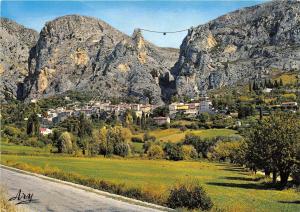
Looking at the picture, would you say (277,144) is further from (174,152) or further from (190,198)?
(174,152)

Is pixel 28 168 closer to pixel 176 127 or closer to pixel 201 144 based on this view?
pixel 201 144

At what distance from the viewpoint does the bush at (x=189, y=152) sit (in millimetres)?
104863

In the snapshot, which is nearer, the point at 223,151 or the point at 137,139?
the point at 223,151

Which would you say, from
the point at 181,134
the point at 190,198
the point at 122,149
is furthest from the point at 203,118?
the point at 190,198

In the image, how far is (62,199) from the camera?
88.3 ft

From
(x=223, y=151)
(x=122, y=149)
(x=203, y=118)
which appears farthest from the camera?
(x=203, y=118)

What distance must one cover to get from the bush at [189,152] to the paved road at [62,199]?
71.0 metres

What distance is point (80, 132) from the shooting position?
5044 inches

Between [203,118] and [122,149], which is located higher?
[203,118]

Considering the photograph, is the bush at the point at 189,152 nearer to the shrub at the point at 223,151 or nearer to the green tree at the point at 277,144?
the shrub at the point at 223,151

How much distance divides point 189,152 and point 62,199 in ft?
268

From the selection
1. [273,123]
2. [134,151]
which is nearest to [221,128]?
[134,151]

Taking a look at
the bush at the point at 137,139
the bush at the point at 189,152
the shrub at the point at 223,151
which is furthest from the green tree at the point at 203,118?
the bush at the point at 189,152

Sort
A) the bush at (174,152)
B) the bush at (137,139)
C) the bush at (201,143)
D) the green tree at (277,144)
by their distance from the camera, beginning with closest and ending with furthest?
1. the green tree at (277,144)
2. the bush at (174,152)
3. the bush at (201,143)
4. the bush at (137,139)
